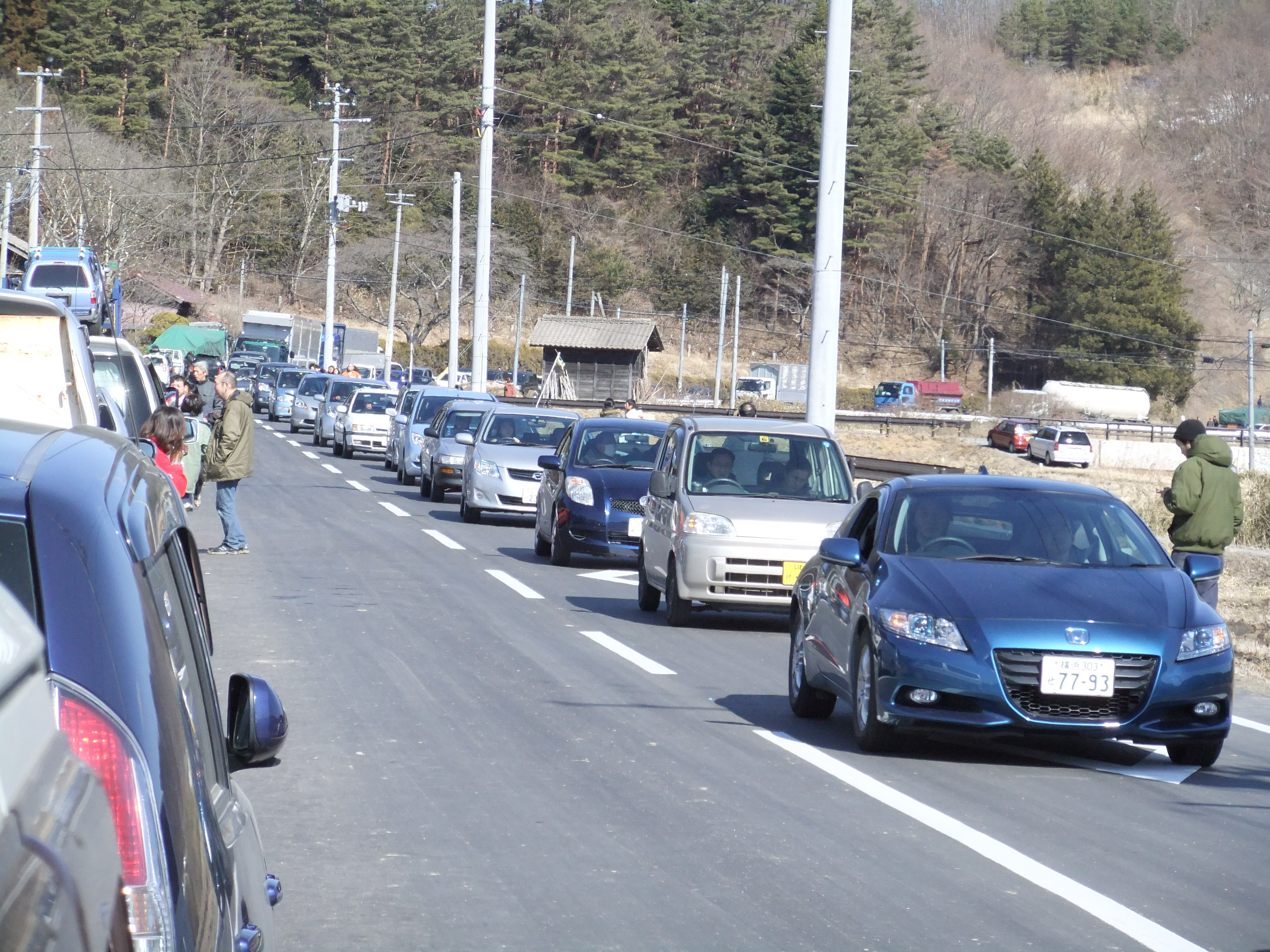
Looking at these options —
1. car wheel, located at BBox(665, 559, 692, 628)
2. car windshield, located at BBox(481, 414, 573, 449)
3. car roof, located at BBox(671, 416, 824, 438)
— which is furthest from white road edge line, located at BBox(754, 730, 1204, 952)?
car windshield, located at BBox(481, 414, 573, 449)

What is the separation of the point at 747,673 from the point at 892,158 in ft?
291

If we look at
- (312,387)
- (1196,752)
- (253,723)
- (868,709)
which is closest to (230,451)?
(868,709)

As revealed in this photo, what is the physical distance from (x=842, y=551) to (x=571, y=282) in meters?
82.3

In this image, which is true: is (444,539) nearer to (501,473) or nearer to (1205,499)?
(501,473)

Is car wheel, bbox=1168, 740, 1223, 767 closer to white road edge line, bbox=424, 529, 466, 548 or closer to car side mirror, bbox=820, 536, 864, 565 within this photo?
car side mirror, bbox=820, 536, 864, 565

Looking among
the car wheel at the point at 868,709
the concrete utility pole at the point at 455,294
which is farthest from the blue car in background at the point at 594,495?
the concrete utility pole at the point at 455,294

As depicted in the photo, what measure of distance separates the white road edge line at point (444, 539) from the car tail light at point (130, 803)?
17.5 m

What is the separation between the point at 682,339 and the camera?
84.8 meters

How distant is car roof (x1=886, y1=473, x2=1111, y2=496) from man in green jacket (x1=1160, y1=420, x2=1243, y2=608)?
99.5 inches

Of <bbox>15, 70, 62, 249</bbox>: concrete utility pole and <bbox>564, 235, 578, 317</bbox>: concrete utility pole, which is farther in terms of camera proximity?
<bbox>564, 235, 578, 317</bbox>: concrete utility pole

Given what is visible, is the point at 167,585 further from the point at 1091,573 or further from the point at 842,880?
the point at 1091,573

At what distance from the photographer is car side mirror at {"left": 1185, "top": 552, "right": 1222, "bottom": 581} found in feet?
31.0

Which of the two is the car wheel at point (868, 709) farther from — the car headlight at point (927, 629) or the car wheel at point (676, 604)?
the car wheel at point (676, 604)

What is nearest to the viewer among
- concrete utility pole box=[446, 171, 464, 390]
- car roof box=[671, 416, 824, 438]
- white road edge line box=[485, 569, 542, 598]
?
car roof box=[671, 416, 824, 438]
